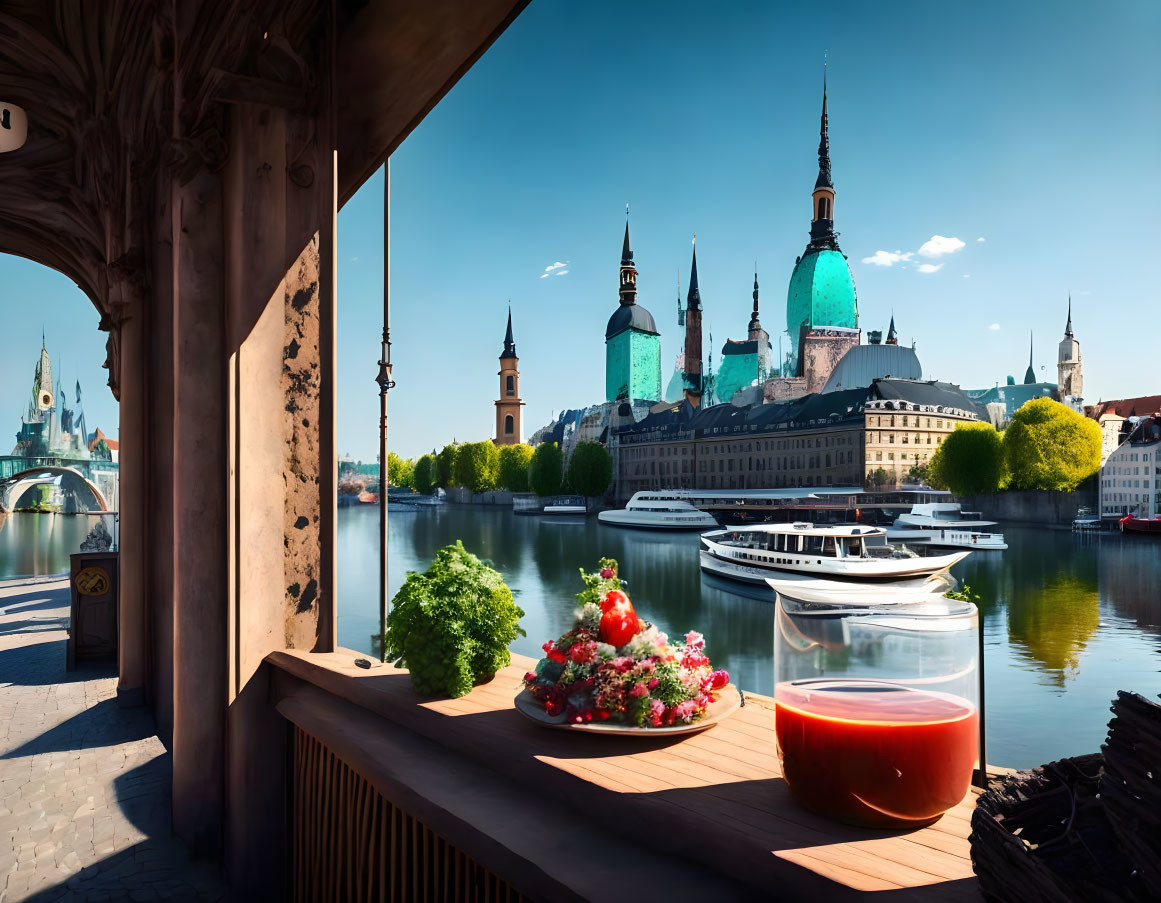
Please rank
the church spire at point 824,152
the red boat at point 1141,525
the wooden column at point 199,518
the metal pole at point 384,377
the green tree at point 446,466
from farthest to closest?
the church spire at point 824,152, the green tree at point 446,466, the red boat at point 1141,525, the metal pole at point 384,377, the wooden column at point 199,518

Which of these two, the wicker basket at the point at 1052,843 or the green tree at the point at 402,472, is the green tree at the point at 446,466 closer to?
the green tree at the point at 402,472

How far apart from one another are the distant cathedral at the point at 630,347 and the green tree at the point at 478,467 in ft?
105

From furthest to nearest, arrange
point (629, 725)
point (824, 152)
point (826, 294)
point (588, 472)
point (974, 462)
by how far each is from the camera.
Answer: point (824, 152) < point (826, 294) < point (588, 472) < point (974, 462) < point (629, 725)

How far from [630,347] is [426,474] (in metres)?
38.5

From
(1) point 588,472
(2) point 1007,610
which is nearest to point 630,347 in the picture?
(1) point 588,472

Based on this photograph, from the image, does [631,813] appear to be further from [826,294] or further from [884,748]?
[826,294]

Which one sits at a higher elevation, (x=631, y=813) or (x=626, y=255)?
(x=626, y=255)

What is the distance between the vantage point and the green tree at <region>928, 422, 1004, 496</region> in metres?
52.8

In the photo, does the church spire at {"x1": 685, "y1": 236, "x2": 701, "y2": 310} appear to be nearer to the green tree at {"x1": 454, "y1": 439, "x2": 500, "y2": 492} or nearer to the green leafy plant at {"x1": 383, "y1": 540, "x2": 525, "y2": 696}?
the green tree at {"x1": 454, "y1": 439, "x2": 500, "y2": 492}

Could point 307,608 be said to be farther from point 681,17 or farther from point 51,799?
point 681,17

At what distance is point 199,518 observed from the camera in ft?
12.5

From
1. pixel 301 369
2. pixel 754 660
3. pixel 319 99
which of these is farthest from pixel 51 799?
pixel 754 660

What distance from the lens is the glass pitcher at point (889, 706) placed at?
1323mm

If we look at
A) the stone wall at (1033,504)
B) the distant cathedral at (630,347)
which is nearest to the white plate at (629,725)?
Answer: the stone wall at (1033,504)
